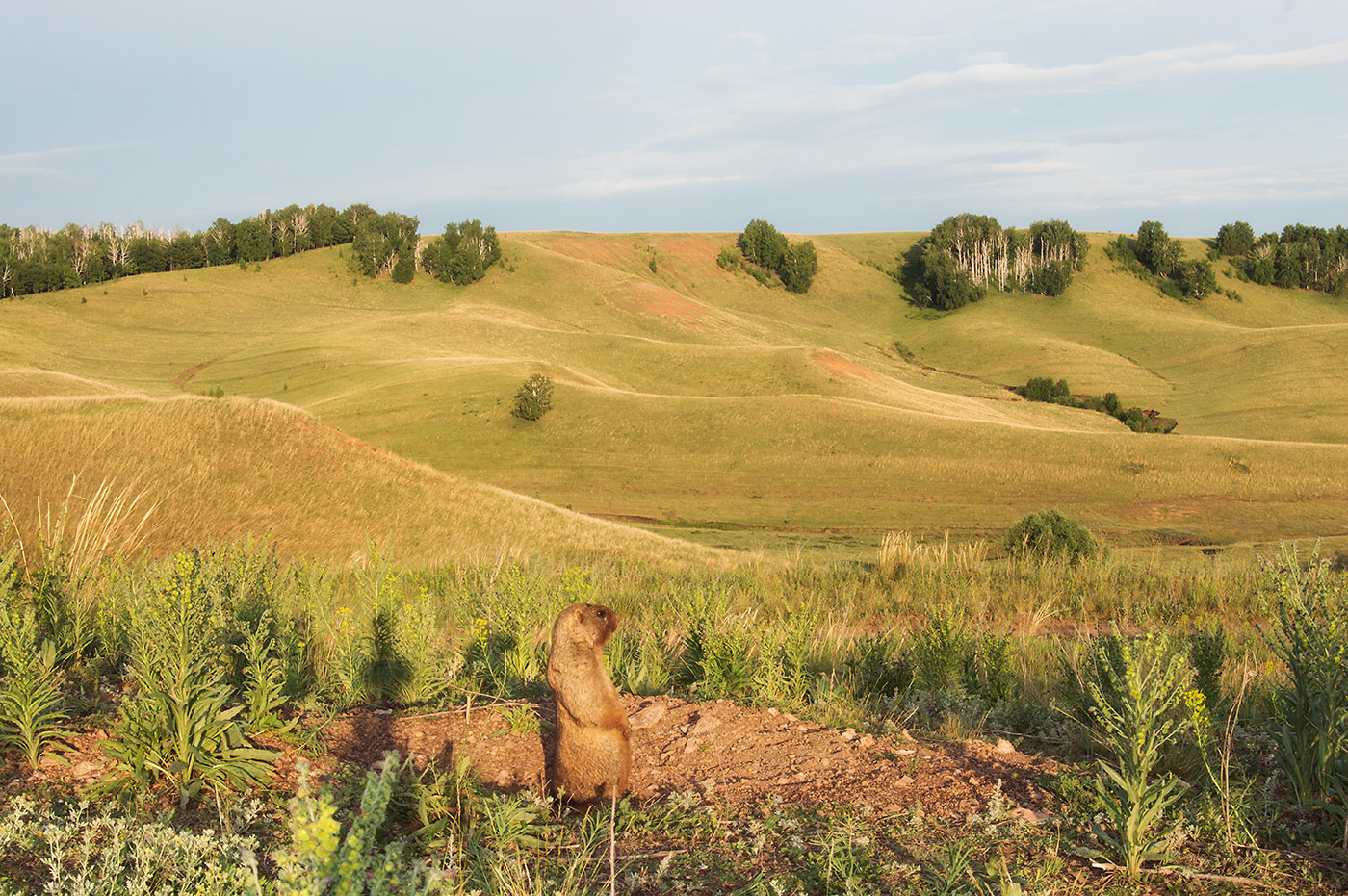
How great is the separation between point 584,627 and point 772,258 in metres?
105

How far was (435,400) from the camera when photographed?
4038 cm

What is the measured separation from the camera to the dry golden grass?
46.4 ft

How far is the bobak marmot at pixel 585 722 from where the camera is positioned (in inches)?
147

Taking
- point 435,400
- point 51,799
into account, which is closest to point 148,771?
point 51,799

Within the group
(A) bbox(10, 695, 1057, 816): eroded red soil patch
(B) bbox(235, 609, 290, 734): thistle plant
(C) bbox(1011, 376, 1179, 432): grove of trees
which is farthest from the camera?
(C) bbox(1011, 376, 1179, 432): grove of trees

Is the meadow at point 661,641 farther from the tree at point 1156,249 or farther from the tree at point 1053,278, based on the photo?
the tree at point 1156,249

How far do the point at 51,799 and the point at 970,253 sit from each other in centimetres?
11419

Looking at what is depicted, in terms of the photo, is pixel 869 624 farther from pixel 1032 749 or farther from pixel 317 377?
pixel 317 377

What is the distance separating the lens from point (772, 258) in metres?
106

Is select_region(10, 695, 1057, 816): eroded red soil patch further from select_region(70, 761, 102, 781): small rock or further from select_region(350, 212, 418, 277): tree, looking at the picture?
select_region(350, 212, 418, 277): tree

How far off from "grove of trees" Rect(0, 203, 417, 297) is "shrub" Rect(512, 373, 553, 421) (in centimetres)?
5050

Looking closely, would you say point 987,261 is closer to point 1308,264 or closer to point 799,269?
point 799,269

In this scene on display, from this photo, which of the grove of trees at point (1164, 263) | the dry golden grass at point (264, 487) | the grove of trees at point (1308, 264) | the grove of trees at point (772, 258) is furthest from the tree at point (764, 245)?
the dry golden grass at point (264, 487)

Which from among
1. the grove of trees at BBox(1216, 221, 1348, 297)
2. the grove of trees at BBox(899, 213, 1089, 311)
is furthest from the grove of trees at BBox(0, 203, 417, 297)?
the grove of trees at BBox(1216, 221, 1348, 297)
